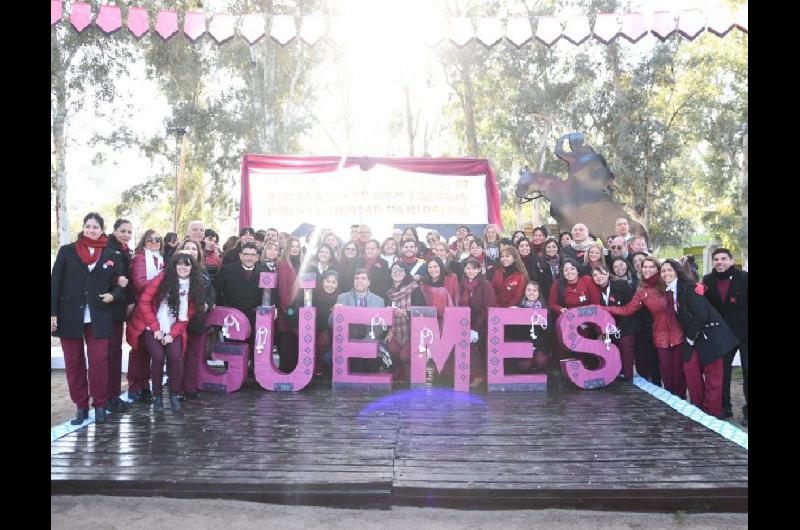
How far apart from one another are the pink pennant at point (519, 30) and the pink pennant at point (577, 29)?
474mm

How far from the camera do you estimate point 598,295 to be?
245 inches

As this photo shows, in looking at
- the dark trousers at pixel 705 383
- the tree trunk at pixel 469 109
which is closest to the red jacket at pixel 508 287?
the dark trousers at pixel 705 383

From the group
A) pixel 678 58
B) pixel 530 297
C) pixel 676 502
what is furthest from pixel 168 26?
pixel 678 58

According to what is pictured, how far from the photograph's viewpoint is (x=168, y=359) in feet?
18.0

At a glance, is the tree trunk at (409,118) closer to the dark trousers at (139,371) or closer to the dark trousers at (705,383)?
the dark trousers at (139,371)

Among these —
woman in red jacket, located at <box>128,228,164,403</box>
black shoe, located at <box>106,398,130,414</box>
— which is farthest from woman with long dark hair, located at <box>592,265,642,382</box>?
black shoe, located at <box>106,398,130,414</box>

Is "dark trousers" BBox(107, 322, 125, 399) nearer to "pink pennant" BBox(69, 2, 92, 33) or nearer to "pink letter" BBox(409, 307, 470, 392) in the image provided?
"pink letter" BBox(409, 307, 470, 392)

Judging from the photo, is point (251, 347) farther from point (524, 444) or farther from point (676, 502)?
point (676, 502)

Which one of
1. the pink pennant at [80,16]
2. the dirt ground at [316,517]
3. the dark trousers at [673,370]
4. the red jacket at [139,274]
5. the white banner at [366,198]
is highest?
the pink pennant at [80,16]

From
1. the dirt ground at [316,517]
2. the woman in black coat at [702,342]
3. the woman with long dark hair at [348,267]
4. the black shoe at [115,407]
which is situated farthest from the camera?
the woman with long dark hair at [348,267]

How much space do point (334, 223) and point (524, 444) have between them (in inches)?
222

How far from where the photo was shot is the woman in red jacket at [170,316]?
5.33 m

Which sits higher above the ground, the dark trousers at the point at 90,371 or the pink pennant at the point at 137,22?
the pink pennant at the point at 137,22

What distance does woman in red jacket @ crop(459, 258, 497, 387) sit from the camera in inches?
245
